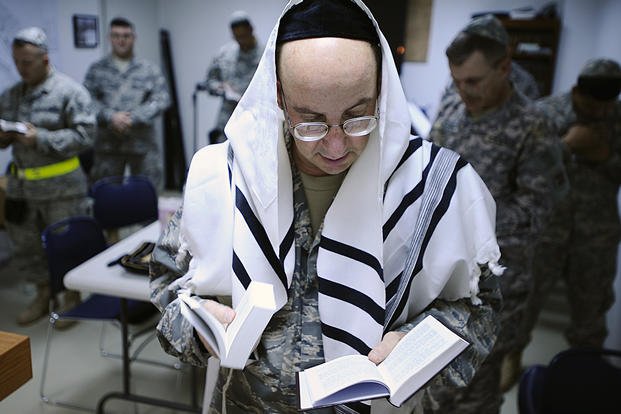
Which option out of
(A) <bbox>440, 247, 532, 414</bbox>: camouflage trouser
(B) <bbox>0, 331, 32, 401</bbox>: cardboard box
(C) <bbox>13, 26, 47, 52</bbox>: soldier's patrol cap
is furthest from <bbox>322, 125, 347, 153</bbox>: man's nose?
(C) <bbox>13, 26, 47, 52</bbox>: soldier's patrol cap

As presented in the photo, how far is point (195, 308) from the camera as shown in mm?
1001

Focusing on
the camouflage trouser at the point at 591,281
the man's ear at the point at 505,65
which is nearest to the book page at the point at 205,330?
the man's ear at the point at 505,65

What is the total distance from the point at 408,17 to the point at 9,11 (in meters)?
3.36

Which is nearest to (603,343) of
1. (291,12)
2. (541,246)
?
(541,246)

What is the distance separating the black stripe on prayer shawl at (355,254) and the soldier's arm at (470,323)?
0.14m

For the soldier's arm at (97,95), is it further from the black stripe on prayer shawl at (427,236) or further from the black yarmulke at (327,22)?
the black stripe on prayer shawl at (427,236)

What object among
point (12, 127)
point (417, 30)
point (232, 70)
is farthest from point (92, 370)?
point (417, 30)

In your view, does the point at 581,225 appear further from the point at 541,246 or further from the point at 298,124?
the point at 298,124

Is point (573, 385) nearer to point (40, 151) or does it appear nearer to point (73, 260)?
point (73, 260)

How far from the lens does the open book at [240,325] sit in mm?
928

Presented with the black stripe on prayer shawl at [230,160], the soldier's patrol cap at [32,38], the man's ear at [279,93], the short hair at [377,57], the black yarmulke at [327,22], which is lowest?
the black stripe on prayer shawl at [230,160]

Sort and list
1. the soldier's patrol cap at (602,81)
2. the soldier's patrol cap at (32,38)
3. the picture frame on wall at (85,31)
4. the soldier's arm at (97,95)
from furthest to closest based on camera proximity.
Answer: the picture frame on wall at (85,31) < the soldier's arm at (97,95) < the soldier's patrol cap at (32,38) < the soldier's patrol cap at (602,81)

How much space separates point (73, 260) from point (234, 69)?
8.44ft

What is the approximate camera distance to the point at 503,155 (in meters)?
1.93
